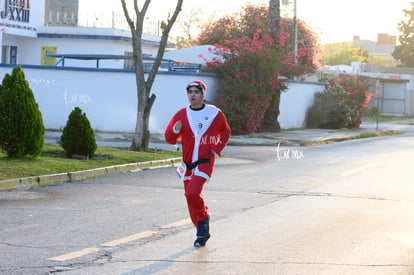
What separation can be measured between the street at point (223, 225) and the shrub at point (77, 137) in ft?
5.69

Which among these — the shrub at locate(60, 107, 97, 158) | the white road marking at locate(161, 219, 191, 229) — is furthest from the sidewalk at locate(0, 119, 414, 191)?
the white road marking at locate(161, 219, 191, 229)

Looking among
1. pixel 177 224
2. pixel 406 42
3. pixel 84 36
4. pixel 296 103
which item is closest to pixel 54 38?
pixel 84 36

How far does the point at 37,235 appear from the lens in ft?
31.6

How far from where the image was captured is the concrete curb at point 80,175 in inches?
550

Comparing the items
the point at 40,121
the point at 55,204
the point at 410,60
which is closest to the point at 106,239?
the point at 55,204

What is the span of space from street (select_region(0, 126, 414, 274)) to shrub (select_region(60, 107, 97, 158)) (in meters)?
1.73

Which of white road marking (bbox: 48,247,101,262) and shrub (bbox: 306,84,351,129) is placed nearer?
white road marking (bbox: 48,247,101,262)

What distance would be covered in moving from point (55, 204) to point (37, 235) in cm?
267

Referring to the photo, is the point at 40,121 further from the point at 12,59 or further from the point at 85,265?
the point at 12,59

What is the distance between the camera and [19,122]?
16.2m

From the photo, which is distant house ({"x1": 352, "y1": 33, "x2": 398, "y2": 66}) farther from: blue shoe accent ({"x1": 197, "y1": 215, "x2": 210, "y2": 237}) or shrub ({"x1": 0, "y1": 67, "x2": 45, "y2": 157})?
blue shoe accent ({"x1": 197, "y1": 215, "x2": 210, "y2": 237})

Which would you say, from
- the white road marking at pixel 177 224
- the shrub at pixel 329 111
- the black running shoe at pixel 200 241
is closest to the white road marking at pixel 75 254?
the black running shoe at pixel 200 241

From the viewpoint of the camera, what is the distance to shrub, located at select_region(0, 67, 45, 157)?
16219 millimetres

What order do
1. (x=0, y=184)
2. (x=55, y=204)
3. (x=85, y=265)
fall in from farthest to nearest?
1. (x=0, y=184)
2. (x=55, y=204)
3. (x=85, y=265)
